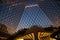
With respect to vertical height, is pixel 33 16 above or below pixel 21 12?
below

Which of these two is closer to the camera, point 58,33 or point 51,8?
point 58,33

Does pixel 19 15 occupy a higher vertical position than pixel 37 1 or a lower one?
lower

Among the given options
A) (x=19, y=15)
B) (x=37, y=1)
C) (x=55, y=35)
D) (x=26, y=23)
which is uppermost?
(x=37, y=1)

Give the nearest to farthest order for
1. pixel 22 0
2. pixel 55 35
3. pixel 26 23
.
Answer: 1. pixel 55 35
2. pixel 22 0
3. pixel 26 23

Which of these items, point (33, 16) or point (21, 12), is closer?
point (21, 12)

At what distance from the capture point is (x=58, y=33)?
12.2 m

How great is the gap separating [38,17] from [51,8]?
9.29 feet

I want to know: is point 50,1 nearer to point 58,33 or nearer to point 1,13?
point 1,13

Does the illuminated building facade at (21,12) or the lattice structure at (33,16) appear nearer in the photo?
the illuminated building facade at (21,12)

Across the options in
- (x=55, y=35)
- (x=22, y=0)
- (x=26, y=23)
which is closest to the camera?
(x=55, y=35)

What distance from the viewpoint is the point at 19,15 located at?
77.1 feet

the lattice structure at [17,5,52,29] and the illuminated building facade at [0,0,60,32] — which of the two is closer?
the illuminated building facade at [0,0,60,32]

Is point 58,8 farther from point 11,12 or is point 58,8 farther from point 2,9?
point 2,9

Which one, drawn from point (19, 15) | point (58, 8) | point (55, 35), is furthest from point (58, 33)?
point (19, 15)
